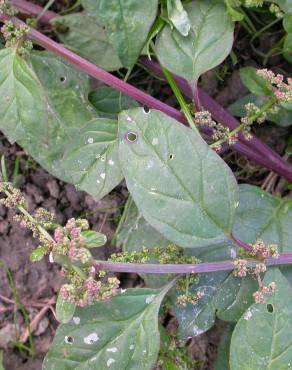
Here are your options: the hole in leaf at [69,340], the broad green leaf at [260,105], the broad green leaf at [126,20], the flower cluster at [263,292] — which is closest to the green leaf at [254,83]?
the broad green leaf at [260,105]

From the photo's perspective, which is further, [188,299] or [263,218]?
[263,218]

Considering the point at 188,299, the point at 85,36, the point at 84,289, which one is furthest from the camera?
the point at 85,36

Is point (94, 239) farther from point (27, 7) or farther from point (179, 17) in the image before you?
point (27, 7)

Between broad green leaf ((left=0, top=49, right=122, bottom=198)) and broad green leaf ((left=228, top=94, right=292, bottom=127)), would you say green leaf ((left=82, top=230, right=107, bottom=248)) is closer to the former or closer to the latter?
broad green leaf ((left=0, top=49, right=122, bottom=198))

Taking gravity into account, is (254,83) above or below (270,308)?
above

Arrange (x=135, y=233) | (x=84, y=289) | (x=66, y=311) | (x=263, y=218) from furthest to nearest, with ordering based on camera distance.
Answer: (x=135, y=233) → (x=263, y=218) → (x=66, y=311) → (x=84, y=289)

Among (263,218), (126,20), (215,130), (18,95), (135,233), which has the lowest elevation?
(135,233)

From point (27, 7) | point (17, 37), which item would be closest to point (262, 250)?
point (17, 37)
